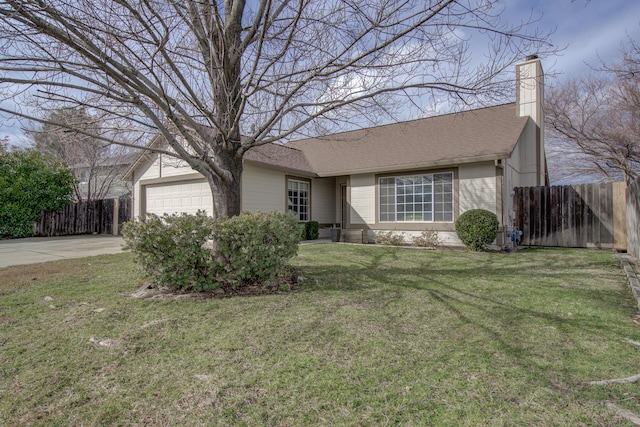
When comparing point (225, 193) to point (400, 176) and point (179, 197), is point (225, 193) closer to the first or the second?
Answer: point (400, 176)

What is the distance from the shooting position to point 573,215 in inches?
441

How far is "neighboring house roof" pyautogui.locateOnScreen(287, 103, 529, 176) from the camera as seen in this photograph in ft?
36.6

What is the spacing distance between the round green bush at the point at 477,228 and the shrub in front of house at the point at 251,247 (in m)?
6.50

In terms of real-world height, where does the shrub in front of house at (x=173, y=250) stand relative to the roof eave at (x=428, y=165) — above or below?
below

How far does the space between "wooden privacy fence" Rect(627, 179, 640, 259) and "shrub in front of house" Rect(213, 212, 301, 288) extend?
301 inches

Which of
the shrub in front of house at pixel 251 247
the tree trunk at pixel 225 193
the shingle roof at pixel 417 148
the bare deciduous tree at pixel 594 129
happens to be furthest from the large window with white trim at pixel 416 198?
the bare deciduous tree at pixel 594 129

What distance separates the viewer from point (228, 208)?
6.18 m

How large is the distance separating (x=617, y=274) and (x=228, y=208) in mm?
7461

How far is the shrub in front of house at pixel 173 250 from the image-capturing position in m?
5.00

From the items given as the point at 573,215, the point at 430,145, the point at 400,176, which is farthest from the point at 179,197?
the point at 573,215

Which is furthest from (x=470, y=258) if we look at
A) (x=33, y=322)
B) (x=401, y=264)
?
(x=33, y=322)

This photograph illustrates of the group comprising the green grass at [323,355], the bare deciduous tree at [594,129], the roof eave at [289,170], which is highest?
the bare deciduous tree at [594,129]

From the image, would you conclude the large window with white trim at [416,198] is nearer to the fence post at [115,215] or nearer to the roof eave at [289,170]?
the roof eave at [289,170]

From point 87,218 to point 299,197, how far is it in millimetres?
10874
